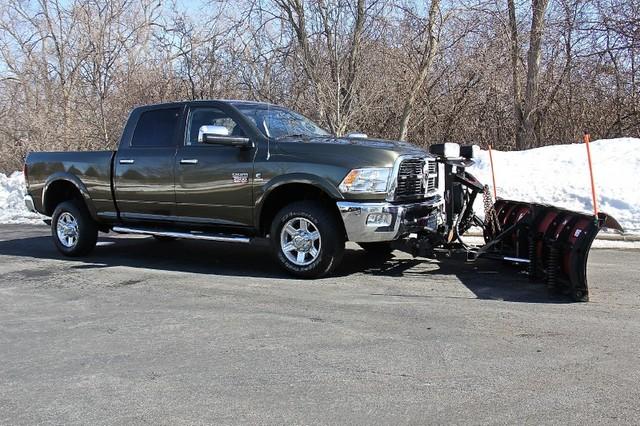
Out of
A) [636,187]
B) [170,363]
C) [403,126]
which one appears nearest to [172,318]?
[170,363]

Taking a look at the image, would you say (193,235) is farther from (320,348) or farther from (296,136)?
(320,348)

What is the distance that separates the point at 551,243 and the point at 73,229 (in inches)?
250

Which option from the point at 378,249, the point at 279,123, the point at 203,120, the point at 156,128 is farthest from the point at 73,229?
the point at 378,249

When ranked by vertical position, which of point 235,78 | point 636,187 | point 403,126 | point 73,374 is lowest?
point 73,374

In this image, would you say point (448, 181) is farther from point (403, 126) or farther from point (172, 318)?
point (403, 126)

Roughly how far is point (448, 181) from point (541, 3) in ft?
36.1

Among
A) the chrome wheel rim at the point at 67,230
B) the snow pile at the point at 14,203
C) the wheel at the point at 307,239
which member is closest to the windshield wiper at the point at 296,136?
the wheel at the point at 307,239

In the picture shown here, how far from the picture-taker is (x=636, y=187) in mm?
11023

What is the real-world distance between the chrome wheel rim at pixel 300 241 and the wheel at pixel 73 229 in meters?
3.31

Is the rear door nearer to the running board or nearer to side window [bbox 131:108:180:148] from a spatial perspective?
side window [bbox 131:108:180:148]

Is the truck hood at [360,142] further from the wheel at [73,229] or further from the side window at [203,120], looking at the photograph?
the wheel at [73,229]

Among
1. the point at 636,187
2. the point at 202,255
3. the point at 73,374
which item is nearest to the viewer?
the point at 73,374

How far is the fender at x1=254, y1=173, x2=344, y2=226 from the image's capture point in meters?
6.60

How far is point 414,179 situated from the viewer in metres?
6.92
